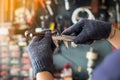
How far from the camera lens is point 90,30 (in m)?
0.81

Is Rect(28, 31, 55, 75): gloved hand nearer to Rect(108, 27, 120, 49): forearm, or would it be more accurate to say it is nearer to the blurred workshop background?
Rect(108, 27, 120, 49): forearm

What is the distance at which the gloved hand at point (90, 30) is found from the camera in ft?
2.62

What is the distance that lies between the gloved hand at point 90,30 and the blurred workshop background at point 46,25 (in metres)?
1.01

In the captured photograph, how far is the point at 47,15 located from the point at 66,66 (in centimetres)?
41

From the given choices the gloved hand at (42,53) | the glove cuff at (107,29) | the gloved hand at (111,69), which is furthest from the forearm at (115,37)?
the gloved hand at (111,69)

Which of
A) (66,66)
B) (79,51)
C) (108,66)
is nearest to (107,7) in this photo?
(79,51)

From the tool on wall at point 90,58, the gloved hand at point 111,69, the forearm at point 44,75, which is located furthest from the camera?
the tool on wall at point 90,58

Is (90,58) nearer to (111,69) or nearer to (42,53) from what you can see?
(42,53)

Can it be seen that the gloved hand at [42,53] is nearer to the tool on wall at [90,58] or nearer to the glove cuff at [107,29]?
the glove cuff at [107,29]

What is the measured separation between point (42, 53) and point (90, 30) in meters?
0.17

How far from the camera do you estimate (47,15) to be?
2.03 m

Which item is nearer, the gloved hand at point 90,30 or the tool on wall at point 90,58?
the gloved hand at point 90,30

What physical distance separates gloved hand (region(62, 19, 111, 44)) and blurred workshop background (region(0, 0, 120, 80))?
101cm

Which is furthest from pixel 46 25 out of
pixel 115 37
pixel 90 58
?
pixel 115 37
